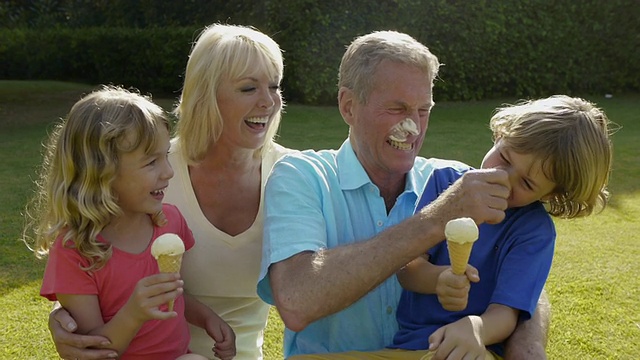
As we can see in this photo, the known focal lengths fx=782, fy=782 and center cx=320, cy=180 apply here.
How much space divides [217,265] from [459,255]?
1292 millimetres

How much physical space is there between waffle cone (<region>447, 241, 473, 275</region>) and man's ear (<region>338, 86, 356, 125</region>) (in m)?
0.85

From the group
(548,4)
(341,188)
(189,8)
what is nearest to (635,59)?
(548,4)

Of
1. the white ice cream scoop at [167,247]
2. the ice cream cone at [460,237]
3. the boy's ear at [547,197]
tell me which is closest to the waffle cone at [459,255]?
the ice cream cone at [460,237]

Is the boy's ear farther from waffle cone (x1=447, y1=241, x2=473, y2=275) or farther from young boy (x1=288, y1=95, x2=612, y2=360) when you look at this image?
waffle cone (x1=447, y1=241, x2=473, y2=275)

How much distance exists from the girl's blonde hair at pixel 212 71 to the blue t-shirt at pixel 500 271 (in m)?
0.93

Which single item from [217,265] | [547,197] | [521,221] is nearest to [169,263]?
[217,265]

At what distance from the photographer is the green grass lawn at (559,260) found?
14.0ft

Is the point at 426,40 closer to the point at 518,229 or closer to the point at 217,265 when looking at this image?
the point at 217,265

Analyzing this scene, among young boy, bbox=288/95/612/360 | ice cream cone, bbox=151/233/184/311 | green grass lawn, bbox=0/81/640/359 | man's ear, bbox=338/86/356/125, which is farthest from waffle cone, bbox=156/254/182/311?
green grass lawn, bbox=0/81/640/359

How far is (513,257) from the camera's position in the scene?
246cm

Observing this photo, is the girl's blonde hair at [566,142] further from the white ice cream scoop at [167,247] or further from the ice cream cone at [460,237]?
the white ice cream scoop at [167,247]

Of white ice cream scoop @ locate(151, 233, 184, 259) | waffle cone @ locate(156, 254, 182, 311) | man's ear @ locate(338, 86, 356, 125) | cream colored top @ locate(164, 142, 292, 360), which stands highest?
man's ear @ locate(338, 86, 356, 125)

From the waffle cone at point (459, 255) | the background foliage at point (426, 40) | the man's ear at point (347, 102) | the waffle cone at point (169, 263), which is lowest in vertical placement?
the background foliage at point (426, 40)

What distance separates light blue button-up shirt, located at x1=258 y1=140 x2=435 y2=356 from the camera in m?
2.63
